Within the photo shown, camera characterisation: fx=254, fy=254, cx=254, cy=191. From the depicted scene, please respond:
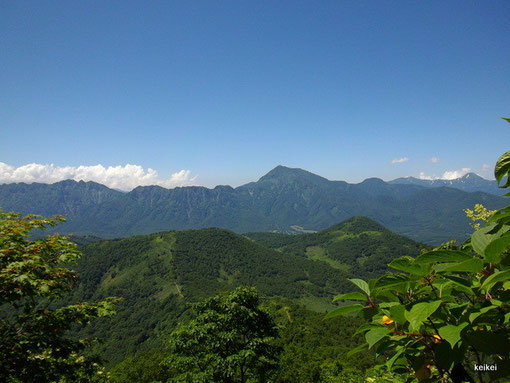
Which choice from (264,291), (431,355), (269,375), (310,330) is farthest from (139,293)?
(431,355)

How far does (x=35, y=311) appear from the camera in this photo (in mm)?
5156

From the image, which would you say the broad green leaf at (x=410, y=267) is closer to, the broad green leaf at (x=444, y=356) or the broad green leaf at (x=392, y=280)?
the broad green leaf at (x=392, y=280)

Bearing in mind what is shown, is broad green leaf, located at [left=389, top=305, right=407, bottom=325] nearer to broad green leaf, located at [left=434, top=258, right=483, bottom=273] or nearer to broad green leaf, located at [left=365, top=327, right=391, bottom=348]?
broad green leaf, located at [left=365, top=327, right=391, bottom=348]

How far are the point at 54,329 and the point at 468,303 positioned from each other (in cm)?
689

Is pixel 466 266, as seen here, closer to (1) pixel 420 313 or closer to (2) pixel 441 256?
(2) pixel 441 256

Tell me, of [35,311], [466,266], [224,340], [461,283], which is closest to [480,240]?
[461,283]

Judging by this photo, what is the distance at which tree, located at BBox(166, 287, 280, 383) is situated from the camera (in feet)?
37.2

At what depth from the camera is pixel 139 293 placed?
178 metres

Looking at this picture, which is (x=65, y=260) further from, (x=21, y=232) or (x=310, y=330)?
(x=310, y=330)

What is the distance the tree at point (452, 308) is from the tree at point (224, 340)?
11.0m

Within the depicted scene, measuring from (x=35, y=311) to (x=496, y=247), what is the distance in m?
7.16

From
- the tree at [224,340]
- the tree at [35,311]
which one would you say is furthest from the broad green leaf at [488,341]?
the tree at [224,340]

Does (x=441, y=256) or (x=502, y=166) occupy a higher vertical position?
(x=502, y=166)

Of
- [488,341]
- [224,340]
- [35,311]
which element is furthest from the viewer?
[224,340]
